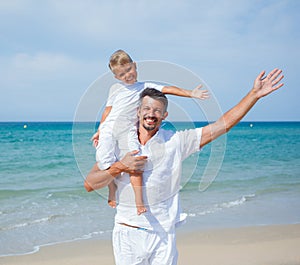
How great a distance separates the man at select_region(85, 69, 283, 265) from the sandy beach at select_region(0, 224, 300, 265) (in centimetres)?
318

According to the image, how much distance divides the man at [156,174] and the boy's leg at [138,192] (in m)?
0.03

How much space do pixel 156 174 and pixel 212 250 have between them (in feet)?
12.7

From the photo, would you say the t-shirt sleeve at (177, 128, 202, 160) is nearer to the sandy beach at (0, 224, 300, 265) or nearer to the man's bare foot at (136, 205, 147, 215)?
the man's bare foot at (136, 205, 147, 215)

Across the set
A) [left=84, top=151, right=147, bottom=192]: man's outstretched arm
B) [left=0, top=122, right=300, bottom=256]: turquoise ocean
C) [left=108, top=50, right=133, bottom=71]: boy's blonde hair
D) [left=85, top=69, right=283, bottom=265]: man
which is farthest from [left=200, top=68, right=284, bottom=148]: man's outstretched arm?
[left=108, top=50, right=133, bottom=71]: boy's blonde hair

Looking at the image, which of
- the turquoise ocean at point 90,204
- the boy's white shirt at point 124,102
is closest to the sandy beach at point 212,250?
the turquoise ocean at point 90,204

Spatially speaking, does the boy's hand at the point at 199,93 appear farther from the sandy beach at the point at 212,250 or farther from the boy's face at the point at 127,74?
the sandy beach at the point at 212,250

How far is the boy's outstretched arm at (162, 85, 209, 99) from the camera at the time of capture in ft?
9.36

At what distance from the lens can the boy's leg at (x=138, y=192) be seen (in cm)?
262

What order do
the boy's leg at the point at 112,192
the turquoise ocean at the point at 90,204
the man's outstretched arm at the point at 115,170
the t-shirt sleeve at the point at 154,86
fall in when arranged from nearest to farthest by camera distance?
the man's outstretched arm at the point at 115,170 → the boy's leg at the point at 112,192 → the t-shirt sleeve at the point at 154,86 → the turquoise ocean at the point at 90,204

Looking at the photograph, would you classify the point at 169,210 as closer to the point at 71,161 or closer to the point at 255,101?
the point at 255,101

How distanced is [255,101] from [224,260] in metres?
3.72

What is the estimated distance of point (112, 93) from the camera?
119 inches

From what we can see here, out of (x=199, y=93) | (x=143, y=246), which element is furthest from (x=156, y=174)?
(x=199, y=93)

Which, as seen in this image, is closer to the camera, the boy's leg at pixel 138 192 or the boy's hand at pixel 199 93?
the boy's leg at pixel 138 192
